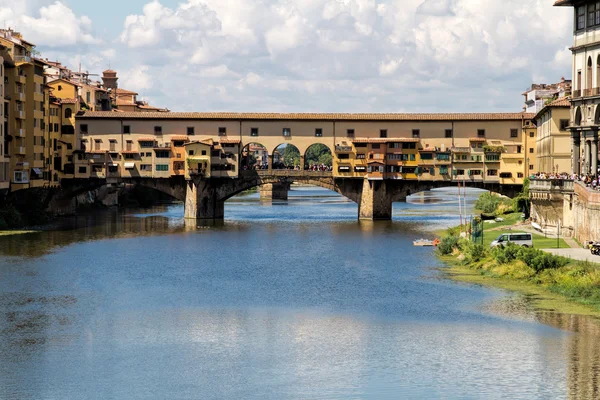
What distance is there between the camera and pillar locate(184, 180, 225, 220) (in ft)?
346

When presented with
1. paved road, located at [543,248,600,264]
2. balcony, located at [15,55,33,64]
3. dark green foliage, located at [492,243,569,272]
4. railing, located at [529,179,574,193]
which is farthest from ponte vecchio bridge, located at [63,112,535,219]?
paved road, located at [543,248,600,264]

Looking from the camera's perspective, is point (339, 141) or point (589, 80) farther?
point (339, 141)

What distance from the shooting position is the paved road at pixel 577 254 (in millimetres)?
55281

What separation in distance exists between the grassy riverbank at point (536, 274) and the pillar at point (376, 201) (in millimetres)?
35600

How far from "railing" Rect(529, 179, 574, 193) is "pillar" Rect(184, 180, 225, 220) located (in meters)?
37.8

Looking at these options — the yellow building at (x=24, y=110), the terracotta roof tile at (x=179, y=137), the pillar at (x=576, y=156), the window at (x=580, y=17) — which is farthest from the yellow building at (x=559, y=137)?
the yellow building at (x=24, y=110)

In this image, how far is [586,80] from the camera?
245ft

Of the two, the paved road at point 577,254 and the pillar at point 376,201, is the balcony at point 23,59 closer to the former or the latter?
the pillar at point 376,201

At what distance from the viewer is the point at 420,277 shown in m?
60.5

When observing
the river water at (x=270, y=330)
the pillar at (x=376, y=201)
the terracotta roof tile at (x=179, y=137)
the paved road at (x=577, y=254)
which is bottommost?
the river water at (x=270, y=330)

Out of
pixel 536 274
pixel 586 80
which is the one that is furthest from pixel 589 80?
pixel 536 274

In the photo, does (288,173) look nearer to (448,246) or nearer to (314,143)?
(314,143)

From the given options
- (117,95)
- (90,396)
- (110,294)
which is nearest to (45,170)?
(110,294)

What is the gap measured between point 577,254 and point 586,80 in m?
20.9
